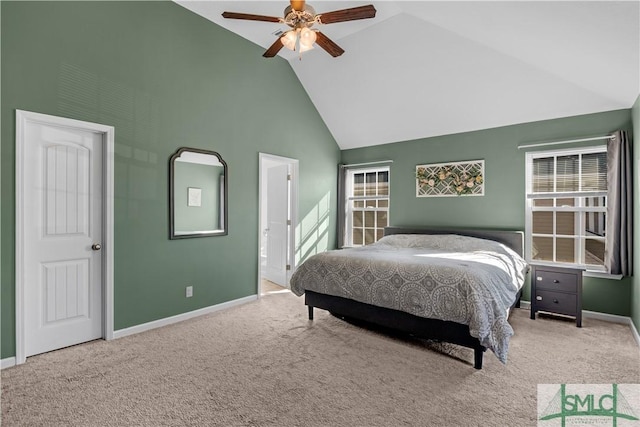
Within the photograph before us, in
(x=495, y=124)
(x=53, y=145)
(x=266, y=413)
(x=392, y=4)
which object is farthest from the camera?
(x=495, y=124)

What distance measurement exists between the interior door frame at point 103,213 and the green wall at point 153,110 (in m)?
0.04

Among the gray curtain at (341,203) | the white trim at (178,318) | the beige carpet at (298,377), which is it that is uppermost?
the gray curtain at (341,203)

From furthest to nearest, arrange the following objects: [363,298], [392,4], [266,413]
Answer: [392,4] → [363,298] → [266,413]

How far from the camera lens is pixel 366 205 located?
5965mm

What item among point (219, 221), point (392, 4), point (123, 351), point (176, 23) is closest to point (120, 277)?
point (123, 351)

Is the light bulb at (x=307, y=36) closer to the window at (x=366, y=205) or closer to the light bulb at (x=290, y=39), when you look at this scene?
the light bulb at (x=290, y=39)

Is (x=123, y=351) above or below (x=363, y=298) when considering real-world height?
below

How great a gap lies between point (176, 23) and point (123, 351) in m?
3.34

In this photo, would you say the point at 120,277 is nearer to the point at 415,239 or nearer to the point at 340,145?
the point at 415,239

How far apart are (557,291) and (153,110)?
187 inches

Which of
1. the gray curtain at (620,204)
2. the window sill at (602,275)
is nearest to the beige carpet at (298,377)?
the window sill at (602,275)

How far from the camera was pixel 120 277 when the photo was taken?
3213 mm

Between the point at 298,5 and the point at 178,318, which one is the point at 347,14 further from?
the point at 178,318

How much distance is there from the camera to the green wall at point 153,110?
2.64 meters
